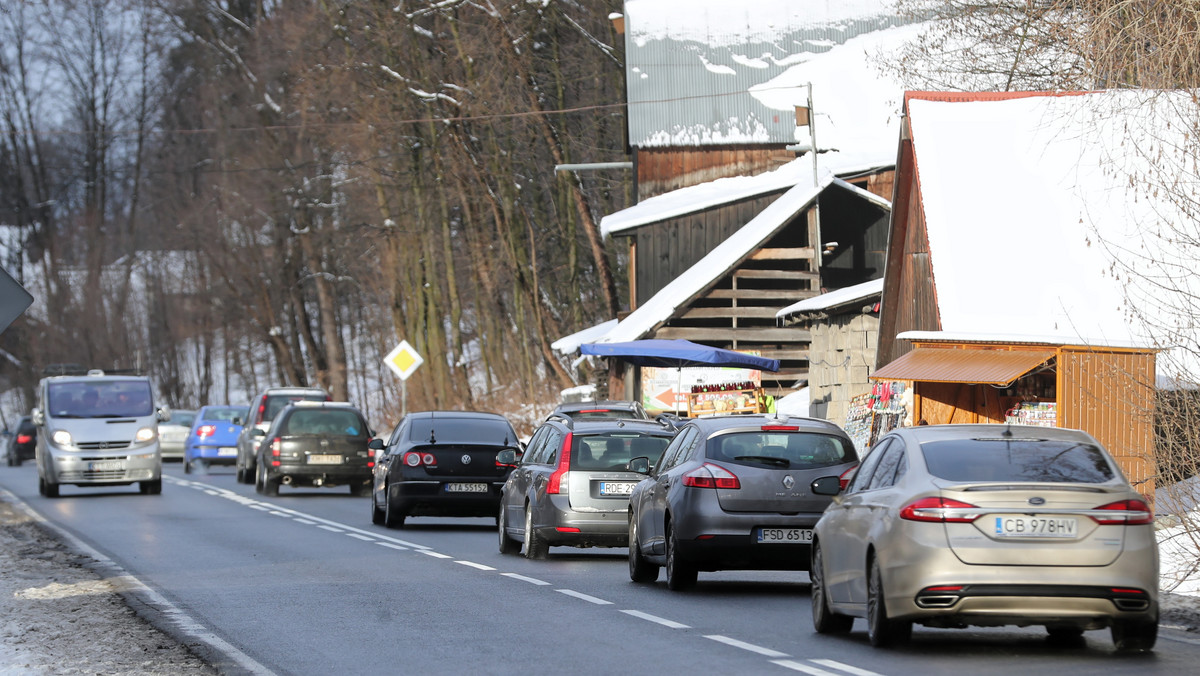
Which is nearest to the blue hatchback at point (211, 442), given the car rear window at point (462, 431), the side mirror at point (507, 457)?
the car rear window at point (462, 431)

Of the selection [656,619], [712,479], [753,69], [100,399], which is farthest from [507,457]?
[753,69]

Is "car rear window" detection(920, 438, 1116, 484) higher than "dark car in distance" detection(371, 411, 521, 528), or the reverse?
"car rear window" detection(920, 438, 1116, 484)

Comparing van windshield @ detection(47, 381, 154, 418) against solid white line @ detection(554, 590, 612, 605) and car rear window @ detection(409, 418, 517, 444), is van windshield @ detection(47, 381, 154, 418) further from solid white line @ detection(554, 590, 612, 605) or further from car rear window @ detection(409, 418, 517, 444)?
solid white line @ detection(554, 590, 612, 605)

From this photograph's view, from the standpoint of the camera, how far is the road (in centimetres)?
1023

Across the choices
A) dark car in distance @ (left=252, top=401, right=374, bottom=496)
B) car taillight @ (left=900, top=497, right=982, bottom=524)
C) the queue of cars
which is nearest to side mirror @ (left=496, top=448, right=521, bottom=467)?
the queue of cars

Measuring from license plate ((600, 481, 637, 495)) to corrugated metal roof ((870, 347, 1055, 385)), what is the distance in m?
4.03

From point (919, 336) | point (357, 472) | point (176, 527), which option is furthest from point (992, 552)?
point (357, 472)

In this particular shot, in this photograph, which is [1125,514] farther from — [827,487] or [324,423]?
[324,423]

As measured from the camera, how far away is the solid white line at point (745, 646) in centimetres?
1054

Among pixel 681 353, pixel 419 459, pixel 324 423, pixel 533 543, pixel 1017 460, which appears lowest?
pixel 533 543

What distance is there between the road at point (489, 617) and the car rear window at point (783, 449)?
1.19 metres

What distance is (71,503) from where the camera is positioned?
3070 centimetres

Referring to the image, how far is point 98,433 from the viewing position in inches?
1264

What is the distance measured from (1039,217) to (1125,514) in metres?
14.5
